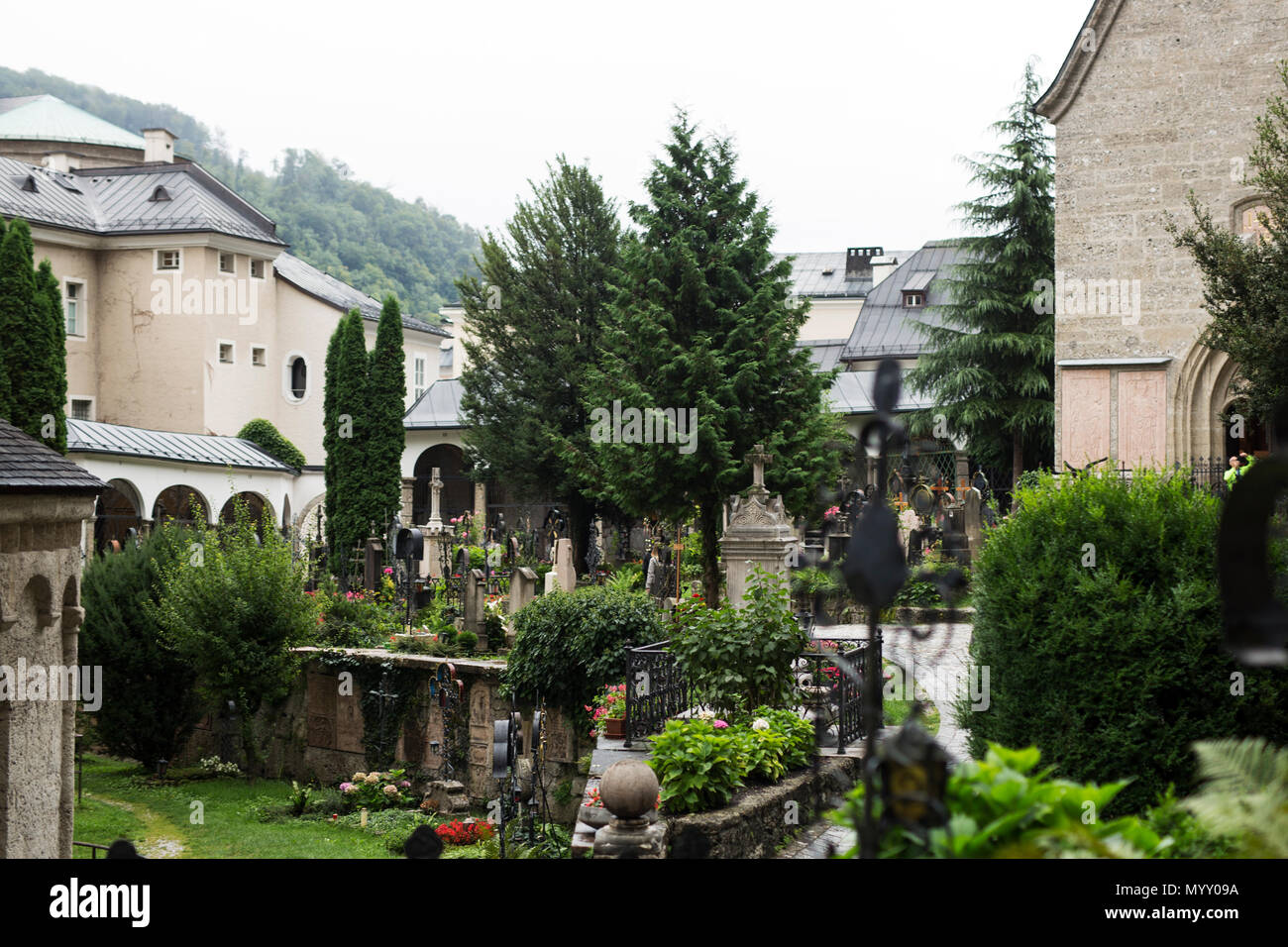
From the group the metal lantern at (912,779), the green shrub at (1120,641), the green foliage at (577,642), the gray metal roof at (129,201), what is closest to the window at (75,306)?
the gray metal roof at (129,201)

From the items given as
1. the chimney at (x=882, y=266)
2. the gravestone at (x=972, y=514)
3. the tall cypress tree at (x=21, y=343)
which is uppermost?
the chimney at (x=882, y=266)

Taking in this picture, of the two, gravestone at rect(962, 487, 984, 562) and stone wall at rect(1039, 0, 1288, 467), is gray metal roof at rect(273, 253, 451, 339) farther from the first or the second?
stone wall at rect(1039, 0, 1288, 467)

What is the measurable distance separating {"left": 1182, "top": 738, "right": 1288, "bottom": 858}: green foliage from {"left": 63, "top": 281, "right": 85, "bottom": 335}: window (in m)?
41.9

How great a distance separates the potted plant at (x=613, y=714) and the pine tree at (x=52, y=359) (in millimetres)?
11417

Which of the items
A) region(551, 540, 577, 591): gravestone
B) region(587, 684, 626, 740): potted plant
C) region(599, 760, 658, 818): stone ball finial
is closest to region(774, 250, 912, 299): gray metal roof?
region(551, 540, 577, 591): gravestone

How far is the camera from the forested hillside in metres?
73.1

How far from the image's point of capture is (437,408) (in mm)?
43719

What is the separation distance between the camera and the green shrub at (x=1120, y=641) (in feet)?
28.1

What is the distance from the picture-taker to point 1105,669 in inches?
345

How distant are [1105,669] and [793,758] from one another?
113 inches

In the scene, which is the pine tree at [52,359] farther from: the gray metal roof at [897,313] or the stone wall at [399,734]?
the gray metal roof at [897,313]

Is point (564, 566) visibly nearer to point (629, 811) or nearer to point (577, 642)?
point (577, 642)

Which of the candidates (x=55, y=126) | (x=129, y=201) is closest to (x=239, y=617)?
(x=129, y=201)

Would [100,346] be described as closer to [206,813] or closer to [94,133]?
[94,133]
